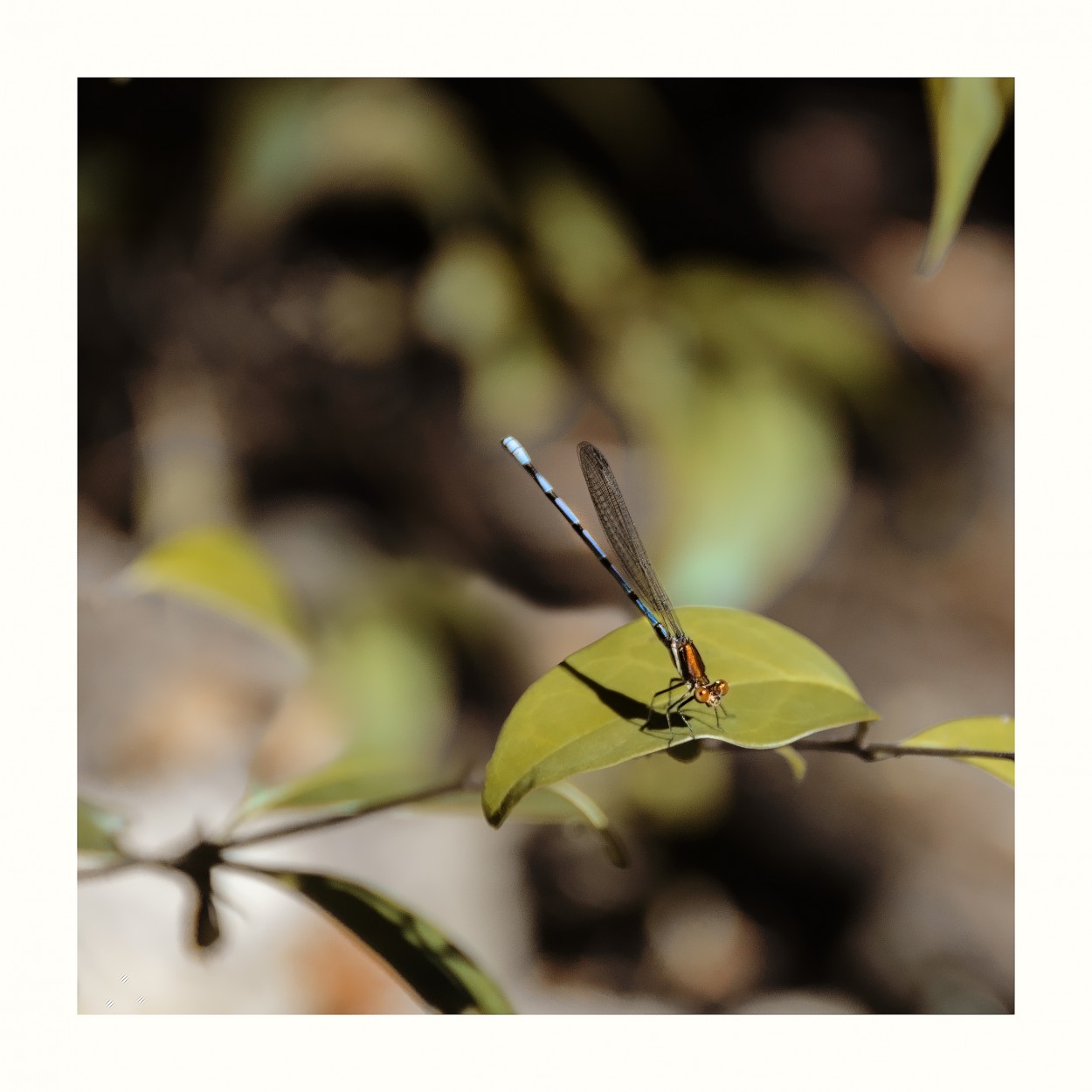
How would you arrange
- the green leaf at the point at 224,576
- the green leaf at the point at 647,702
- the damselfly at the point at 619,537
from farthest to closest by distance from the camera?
the green leaf at the point at 224,576 → the damselfly at the point at 619,537 → the green leaf at the point at 647,702

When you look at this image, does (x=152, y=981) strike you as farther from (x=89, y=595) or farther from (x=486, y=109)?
(x=486, y=109)

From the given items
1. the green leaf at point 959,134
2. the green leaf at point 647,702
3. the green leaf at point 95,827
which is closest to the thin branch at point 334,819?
the green leaf at point 95,827

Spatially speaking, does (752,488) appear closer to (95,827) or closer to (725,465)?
(725,465)

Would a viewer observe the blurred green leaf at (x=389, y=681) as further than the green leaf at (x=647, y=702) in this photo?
Yes

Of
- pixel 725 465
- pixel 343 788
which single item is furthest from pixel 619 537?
pixel 343 788

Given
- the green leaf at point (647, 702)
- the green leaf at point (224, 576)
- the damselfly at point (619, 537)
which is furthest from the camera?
the green leaf at point (224, 576)

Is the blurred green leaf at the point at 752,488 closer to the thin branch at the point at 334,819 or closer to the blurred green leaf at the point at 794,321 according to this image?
the blurred green leaf at the point at 794,321
